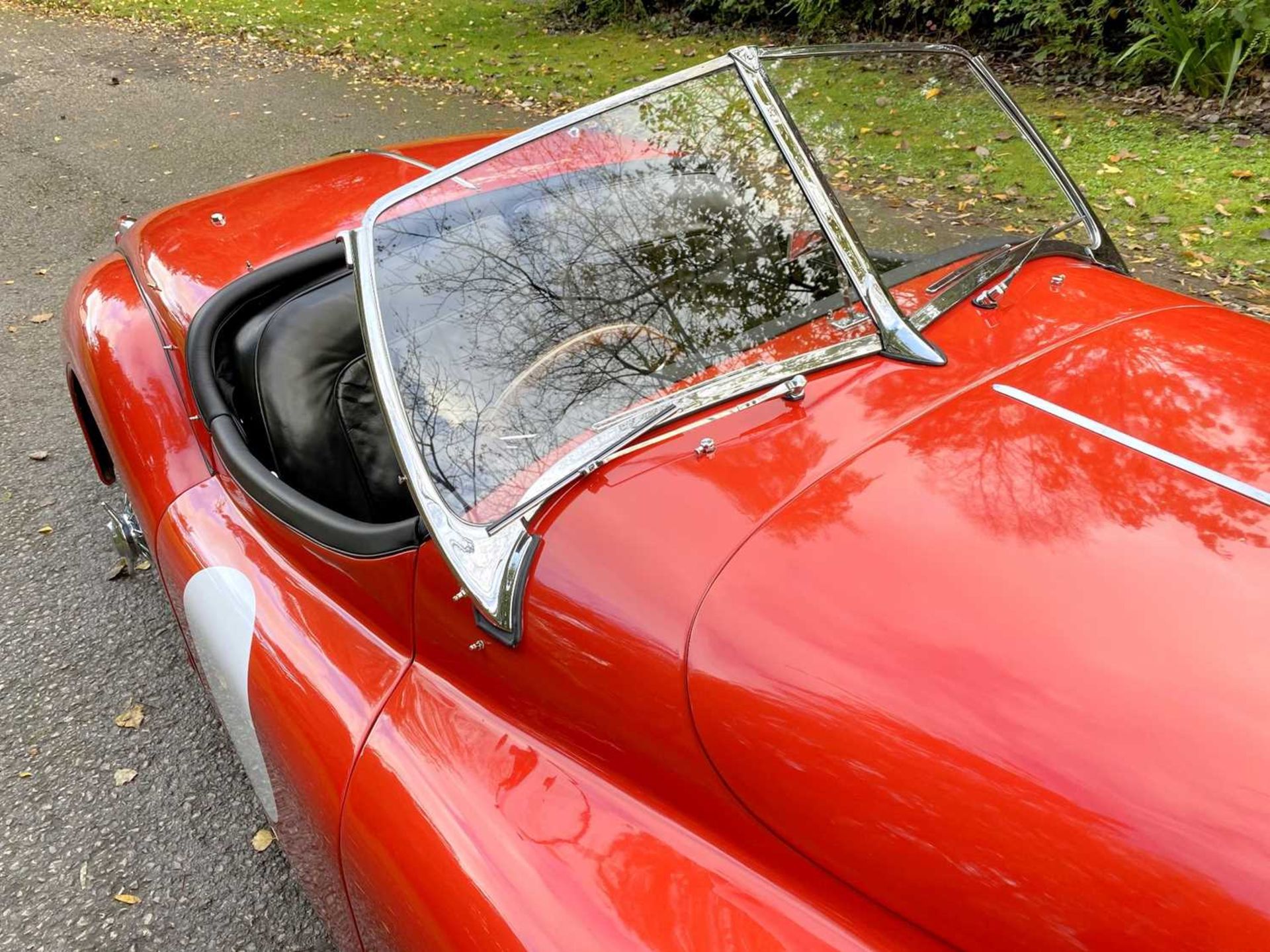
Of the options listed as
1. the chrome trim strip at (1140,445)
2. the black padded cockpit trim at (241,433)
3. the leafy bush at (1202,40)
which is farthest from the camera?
the leafy bush at (1202,40)

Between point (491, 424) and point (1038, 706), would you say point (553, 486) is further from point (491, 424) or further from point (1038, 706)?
point (1038, 706)

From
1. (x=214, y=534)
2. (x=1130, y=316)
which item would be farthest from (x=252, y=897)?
(x=1130, y=316)

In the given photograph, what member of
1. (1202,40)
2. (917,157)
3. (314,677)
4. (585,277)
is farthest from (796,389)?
(1202,40)

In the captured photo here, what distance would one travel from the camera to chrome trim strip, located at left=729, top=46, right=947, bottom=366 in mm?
1566

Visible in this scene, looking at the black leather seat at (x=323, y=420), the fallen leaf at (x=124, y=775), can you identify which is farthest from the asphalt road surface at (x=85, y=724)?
the black leather seat at (x=323, y=420)

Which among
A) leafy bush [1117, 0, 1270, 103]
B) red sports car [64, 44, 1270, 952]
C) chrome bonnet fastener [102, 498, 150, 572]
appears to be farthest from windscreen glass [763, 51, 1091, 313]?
leafy bush [1117, 0, 1270, 103]

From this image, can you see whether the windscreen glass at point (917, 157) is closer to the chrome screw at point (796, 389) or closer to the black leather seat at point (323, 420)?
the chrome screw at point (796, 389)

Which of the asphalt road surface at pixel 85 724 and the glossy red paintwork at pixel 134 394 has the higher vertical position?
the glossy red paintwork at pixel 134 394

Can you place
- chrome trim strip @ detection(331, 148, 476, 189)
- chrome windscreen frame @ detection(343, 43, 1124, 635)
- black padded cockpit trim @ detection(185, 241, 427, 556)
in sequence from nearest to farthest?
chrome windscreen frame @ detection(343, 43, 1124, 635) < black padded cockpit trim @ detection(185, 241, 427, 556) < chrome trim strip @ detection(331, 148, 476, 189)

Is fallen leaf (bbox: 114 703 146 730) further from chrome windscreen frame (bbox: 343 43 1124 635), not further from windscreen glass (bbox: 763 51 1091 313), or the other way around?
windscreen glass (bbox: 763 51 1091 313)

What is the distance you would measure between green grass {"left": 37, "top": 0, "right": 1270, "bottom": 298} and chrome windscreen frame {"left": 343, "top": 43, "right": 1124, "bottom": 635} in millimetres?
325

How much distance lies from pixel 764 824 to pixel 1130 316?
1210 mm

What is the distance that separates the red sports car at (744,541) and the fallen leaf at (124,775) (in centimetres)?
63

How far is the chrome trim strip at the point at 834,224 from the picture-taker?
1.57 m
